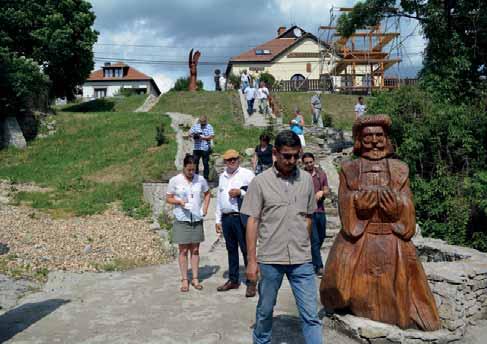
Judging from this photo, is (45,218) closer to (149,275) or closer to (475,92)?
(149,275)

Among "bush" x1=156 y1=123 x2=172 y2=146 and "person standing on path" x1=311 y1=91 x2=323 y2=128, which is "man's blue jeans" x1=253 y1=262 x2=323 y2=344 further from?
"person standing on path" x1=311 y1=91 x2=323 y2=128

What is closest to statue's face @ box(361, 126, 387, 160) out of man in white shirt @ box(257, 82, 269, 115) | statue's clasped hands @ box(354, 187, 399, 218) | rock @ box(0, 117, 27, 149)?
statue's clasped hands @ box(354, 187, 399, 218)

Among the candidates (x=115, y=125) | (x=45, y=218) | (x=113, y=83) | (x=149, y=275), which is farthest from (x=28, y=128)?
(x=113, y=83)

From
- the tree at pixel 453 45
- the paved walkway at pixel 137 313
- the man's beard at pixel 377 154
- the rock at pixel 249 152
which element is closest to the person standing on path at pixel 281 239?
the paved walkway at pixel 137 313

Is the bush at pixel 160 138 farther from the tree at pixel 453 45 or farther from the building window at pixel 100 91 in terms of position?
the building window at pixel 100 91

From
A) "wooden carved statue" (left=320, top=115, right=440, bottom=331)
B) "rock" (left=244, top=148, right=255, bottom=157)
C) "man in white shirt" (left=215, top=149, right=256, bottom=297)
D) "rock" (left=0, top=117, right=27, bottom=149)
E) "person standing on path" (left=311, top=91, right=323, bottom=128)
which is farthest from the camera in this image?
"person standing on path" (left=311, top=91, right=323, bottom=128)

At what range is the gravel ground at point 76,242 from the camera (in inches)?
319

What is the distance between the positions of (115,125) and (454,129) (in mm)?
14589

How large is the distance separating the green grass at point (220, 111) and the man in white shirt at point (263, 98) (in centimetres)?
114

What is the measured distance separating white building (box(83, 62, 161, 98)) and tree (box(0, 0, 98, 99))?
29.6 m

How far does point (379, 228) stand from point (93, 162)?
13.3 meters

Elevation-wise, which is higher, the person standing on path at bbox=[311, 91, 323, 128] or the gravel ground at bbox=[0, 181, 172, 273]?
the person standing on path at bbox=[311, 91, 323, 128]

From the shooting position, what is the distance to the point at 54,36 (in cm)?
2541

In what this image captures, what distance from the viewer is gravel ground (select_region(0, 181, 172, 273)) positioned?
8.10 m
